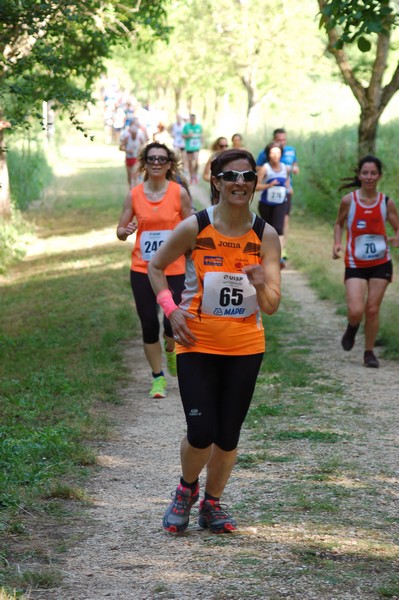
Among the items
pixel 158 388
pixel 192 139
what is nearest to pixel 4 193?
pixel 192 139

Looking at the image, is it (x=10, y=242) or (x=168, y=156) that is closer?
(x=168, y=156)

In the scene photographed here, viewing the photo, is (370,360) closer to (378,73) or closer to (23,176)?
(378,73)

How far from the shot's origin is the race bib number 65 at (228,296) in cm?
508

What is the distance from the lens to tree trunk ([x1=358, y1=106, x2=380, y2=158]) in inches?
608

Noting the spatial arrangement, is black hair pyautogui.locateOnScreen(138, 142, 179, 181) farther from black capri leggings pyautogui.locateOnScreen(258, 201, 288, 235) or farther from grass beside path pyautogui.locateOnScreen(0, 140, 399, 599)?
black capri leggings pyautogui.locateOnScreen(258, 201, 288, 235)

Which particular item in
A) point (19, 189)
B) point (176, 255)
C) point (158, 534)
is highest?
point (176, 255)

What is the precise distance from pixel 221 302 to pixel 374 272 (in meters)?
5.40

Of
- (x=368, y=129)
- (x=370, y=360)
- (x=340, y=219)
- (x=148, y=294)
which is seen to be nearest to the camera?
(x=148, y=294)

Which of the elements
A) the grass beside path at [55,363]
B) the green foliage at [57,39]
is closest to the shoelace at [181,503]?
the grass beside path at [55,363]

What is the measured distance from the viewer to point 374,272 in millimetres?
10305

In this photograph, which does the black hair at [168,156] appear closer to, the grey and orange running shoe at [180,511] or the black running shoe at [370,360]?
the black running shoe at [370,360]

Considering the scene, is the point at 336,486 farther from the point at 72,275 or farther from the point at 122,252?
the point at 122,252

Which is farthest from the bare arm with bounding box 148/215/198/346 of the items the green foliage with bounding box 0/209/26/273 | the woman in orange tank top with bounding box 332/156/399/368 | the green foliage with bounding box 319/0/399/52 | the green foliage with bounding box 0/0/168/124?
the green foliage with bounding box 0/209/26/273

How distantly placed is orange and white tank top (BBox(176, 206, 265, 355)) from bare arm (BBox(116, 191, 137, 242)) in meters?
3.51
